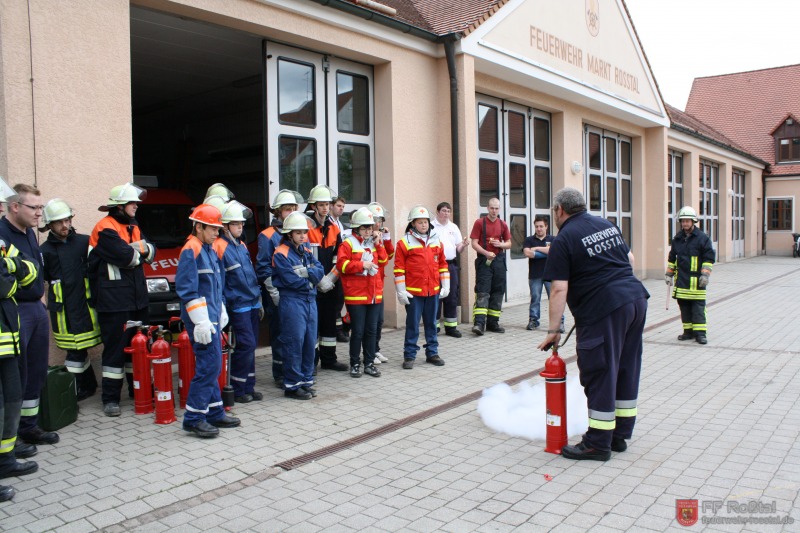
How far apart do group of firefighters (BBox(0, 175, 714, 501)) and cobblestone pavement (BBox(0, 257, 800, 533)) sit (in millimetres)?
328

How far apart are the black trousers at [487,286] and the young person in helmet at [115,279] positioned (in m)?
5.54

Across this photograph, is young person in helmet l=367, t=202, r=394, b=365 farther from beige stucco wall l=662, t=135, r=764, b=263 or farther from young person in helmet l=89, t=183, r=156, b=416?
beige stucco wall l=662, t=135, r=764, b=263

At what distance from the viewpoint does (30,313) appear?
521 cm

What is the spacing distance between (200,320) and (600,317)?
3171 mm

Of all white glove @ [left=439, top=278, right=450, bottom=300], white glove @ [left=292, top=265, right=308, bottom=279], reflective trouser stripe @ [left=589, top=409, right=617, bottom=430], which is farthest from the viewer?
white glove @ [left=439, top=278, right=450, bottom=300]

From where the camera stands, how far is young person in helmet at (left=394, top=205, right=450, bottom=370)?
8211 mm

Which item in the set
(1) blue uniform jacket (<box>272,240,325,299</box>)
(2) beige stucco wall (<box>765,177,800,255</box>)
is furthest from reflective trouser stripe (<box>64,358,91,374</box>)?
(2) beige stucco wall (<box>765,177,800,255</box>)

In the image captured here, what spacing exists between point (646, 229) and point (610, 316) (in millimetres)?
16551

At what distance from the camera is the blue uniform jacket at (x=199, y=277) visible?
17.9 feet

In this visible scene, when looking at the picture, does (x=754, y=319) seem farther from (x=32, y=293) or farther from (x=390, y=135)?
(x=32, y=293)

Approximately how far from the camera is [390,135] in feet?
35.4

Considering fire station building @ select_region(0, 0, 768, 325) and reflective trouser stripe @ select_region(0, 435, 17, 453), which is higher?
fire station building @ select_region(0, 0, 768, 325)

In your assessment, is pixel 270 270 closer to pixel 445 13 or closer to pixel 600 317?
pixel 600 317

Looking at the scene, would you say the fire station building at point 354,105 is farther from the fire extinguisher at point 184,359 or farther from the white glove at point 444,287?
the white glove at point 444,287
